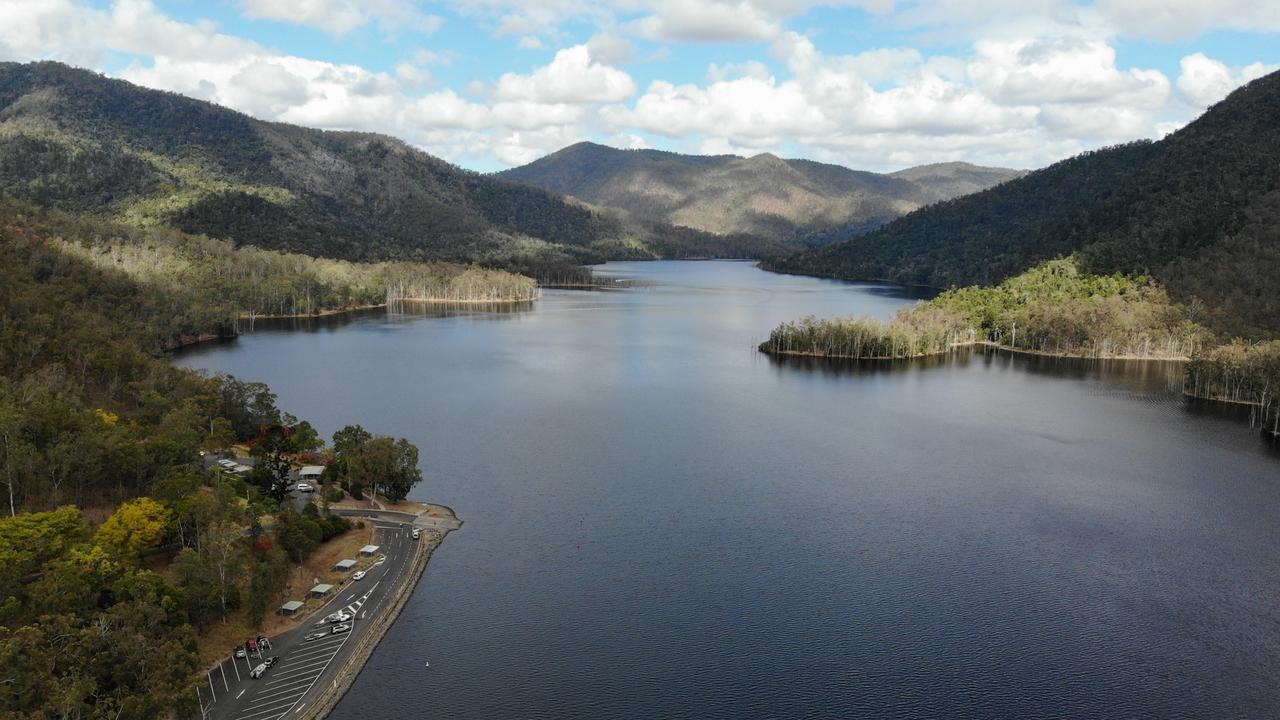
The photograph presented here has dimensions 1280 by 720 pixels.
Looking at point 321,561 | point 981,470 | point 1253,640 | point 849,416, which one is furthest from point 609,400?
point 1253,640

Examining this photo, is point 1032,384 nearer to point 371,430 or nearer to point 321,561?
point 371,430

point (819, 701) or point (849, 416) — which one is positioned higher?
point (849, 416)

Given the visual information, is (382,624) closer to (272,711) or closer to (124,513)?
(272,711)

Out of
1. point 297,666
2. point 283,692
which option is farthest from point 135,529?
point 283,692

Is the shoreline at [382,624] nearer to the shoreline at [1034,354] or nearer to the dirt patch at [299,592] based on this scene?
the dirt patch at [299,592]

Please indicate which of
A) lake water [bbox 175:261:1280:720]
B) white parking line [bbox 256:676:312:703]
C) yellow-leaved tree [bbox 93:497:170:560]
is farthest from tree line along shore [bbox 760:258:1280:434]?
white parking line [bbox 256:676:312:703]

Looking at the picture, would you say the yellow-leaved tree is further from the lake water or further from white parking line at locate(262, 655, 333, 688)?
the lake water

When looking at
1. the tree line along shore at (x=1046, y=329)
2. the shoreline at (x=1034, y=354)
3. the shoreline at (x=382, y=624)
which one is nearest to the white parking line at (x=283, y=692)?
the shoreline at (x=382, y=624)
